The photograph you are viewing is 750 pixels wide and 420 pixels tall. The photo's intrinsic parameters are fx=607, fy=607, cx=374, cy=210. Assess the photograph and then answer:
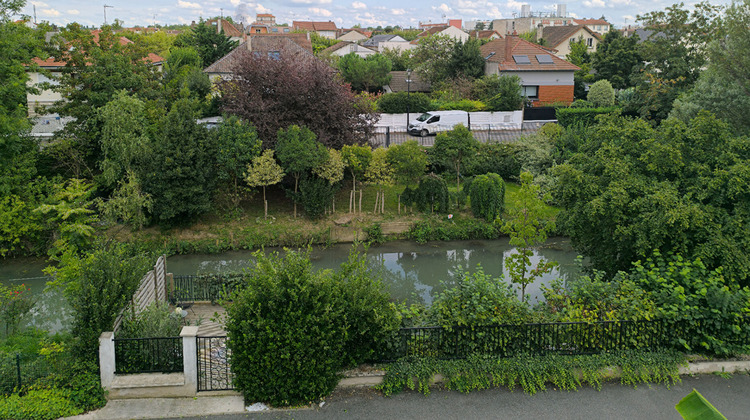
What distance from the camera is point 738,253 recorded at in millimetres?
11242

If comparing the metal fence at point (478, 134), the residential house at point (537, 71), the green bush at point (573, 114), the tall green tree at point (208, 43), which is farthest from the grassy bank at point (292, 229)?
the tall green tree at point (208, 43)

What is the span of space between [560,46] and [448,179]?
136ft

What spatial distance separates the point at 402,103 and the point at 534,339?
83.4 ft

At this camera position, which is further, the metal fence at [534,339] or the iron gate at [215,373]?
the metal fence at [534,339]

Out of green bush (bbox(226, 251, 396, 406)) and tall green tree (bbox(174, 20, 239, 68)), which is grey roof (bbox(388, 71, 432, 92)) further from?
green bush (bbox(226, 251, 396, 406))

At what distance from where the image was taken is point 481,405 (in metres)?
9.15

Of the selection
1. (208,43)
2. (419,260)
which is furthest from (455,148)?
(208,43)

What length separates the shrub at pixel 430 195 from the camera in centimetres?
2242

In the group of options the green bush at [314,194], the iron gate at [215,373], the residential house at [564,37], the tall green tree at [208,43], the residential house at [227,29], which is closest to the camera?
the iron gate at [215,373]

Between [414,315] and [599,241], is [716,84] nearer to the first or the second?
[599,241]

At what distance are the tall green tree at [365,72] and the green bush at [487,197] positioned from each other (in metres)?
21.5

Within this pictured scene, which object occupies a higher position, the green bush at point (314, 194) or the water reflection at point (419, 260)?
the green bush at point (314, 194)

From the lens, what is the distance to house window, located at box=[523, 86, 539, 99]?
40562 millimetres

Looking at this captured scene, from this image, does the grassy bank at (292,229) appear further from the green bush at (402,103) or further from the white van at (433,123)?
the green bush at (402,103)
